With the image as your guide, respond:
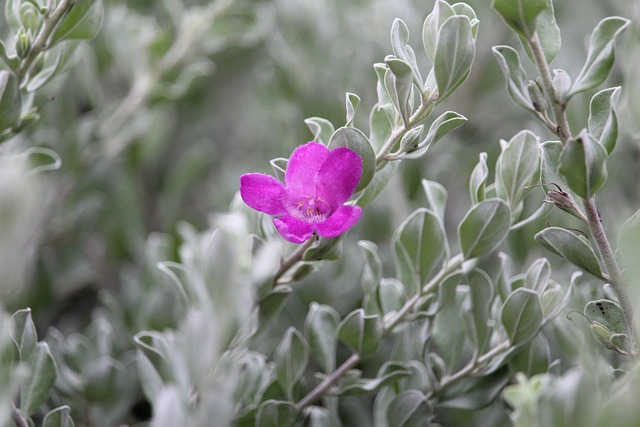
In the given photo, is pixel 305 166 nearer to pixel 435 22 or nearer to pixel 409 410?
pixel 435 22

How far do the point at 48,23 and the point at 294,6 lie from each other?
835 mm

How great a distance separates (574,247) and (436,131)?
171mm

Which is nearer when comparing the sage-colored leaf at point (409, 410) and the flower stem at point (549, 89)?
the flower stem at point (549, 89)

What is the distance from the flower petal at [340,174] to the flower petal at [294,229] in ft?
0.13

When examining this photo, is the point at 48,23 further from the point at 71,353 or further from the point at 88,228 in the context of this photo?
the point at 88,228

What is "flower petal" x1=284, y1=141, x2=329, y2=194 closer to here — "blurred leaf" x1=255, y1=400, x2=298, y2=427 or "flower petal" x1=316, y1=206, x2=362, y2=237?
"flower petal" x1=316, y1=206, x2=362, y2=237

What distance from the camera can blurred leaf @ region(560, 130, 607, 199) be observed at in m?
0.61

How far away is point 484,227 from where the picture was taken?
29.9 inches

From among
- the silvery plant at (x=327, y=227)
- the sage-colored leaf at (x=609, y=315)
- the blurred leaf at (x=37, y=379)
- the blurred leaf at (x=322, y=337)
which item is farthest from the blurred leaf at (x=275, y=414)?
the sage-colored leaf at (x=609, y=315)

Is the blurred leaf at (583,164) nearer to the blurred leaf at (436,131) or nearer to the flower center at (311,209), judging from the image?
the blurred leaf at (436,131)

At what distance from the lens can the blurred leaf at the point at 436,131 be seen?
67 centimetres

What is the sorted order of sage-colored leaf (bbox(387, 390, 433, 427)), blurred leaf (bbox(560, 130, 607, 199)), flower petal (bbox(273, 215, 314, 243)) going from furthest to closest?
sage-colored leaf (bbox(387, 390, 433, 427)) < flower petal (bbox(273, 215, 314, 243)) < blurred leaf (bbox(560, 130, 607, 199))

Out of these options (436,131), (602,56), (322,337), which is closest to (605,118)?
(602,56)

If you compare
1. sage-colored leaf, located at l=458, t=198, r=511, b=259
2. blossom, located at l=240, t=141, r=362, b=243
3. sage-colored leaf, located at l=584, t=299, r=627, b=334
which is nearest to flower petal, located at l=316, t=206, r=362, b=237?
blossom, located at l=240, t=141, r=362, b=243
